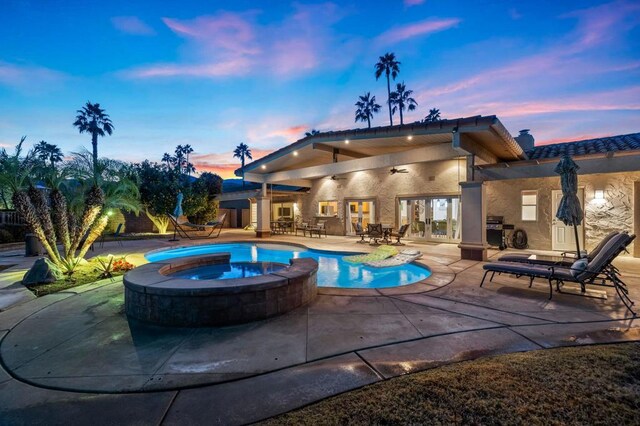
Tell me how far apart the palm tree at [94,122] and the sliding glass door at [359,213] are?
108 feet

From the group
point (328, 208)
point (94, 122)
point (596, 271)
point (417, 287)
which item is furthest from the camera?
point (94, 122)

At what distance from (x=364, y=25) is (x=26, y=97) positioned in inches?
834

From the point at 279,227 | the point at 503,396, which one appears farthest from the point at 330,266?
the point at 279,227

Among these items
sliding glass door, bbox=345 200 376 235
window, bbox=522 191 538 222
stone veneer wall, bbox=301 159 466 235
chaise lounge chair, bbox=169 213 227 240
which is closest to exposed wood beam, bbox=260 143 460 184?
stone veneer wall, bbox=301 159 466 235

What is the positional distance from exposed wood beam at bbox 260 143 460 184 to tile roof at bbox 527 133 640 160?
4.70 metres

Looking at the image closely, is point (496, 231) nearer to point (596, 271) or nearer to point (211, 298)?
point (596, 271)

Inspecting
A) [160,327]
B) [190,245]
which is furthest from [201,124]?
[160,327]

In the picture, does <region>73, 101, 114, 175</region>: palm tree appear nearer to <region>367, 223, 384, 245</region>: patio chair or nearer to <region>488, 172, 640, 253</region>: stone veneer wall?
<region>367, 223, 384, 245</region>: patio chair

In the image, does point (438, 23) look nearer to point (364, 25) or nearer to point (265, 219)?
point (364, 25)

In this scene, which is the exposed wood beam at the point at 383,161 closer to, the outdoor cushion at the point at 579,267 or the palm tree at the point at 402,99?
the outdoor cushion at the point at 579,267

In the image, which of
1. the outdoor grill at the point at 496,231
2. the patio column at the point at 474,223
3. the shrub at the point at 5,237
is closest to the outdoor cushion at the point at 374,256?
the patio column at the point at 474,223

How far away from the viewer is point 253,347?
2930 millimetres

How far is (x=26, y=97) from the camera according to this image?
56.2 ft

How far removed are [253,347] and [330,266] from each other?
582cm
